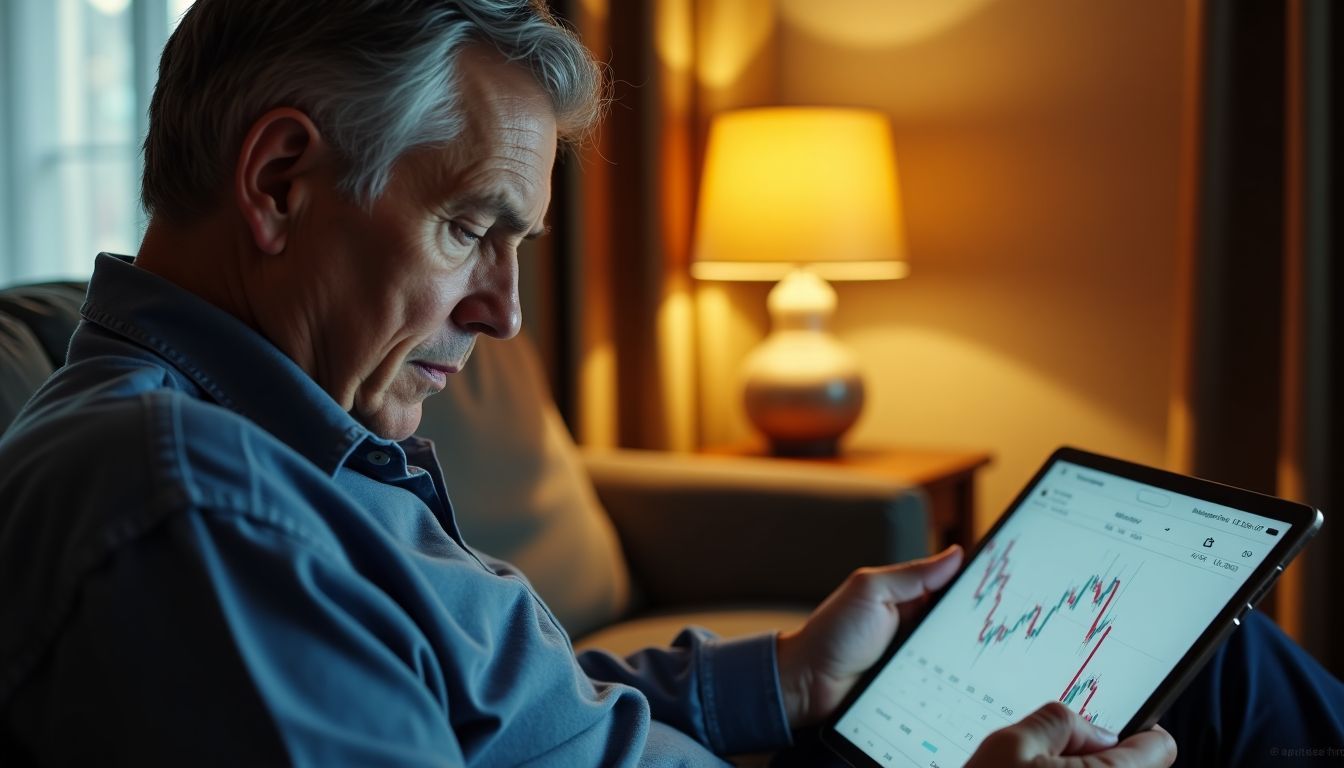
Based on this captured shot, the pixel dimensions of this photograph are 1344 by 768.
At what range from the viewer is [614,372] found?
245 cm

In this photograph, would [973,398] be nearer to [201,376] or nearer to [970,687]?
[970,687]

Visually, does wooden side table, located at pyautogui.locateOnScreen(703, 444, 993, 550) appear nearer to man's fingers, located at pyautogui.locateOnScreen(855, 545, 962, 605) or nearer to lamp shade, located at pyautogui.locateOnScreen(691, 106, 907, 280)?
lamp shade, located at pyautogui.locateOnScreen(691, 106, 907, 280)

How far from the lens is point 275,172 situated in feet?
2.43

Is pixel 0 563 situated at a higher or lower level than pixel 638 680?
higher

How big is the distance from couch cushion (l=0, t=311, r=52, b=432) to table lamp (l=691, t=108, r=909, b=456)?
55.0 inches

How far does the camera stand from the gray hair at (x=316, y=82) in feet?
2.40

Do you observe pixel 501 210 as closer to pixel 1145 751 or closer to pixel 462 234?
pixel 462 234

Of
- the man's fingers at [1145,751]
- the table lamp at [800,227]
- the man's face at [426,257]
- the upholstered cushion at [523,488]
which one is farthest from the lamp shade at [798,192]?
the man's fingers at [1145,751]

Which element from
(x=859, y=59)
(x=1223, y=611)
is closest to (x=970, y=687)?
(x=1223, y=611)

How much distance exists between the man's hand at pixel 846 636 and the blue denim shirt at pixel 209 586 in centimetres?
35

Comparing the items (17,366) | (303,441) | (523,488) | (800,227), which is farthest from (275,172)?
(800,227)

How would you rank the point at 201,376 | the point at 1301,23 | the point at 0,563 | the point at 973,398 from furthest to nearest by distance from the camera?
the point at 973,398, the point at 1301,23, the point at 201,376, the point at 0,563

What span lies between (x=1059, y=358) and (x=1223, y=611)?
1892 millimetres

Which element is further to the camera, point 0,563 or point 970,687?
point 970,687
